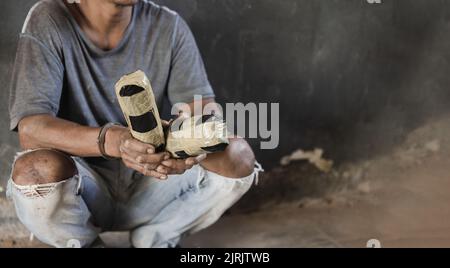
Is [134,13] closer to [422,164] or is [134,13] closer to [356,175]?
[356,175]

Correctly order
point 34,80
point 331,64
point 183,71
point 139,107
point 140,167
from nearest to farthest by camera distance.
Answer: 1. point 139,107
2. point 140,167
3. point 34,80
4. point 183,71
5. point 331,64

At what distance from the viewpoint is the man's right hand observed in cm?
159

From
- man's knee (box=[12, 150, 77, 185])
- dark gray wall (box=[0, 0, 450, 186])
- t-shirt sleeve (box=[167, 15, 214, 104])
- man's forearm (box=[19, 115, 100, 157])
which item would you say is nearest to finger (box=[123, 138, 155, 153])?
man's forearm (box=[19, 115, 100, 157])

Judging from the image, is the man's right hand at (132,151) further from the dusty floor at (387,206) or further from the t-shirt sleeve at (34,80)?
the dusty floor at (387,206)

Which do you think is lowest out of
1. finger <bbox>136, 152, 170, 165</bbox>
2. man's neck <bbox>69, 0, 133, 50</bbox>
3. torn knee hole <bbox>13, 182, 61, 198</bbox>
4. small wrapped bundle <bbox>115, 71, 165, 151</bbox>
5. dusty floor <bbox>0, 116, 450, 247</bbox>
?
dusty floor <bbox>0, 116, 450, 247</bbox>

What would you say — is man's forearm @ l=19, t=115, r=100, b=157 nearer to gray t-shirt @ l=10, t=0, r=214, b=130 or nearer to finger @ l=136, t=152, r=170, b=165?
gray t-shirt @ l=10, t=0, r=214, b=130

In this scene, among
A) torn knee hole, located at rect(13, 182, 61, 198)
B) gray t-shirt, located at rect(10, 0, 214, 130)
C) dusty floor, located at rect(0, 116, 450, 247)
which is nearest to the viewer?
torn knee hole, located at rect(13, 182, 61, 198)

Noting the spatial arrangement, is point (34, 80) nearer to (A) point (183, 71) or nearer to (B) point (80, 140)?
(B) point (80, 140)

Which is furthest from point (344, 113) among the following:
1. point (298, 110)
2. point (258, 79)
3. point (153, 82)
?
point (153, 82)

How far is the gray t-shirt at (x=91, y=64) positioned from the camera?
6.07 ft

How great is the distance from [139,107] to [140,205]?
0.59 m

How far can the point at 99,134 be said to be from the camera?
5.56 feet

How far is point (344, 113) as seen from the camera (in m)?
→ 2.17

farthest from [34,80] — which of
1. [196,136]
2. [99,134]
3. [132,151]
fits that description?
[196,136]
